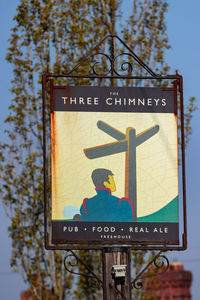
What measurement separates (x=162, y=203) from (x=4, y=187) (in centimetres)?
910

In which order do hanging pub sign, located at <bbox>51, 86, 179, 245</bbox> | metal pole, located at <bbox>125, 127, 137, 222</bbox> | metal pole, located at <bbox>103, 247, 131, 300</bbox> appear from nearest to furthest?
metal pole, located at <bbox>103, 247, 131, 300</bbox> → hanging pub sign, located at <bbox>51, 86, 179, 245</bbox> → metal pole, located at <bbox>125, 127, 137, 222</bbox>

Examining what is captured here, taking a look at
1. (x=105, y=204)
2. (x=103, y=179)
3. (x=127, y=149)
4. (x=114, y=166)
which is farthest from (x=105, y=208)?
(x=127, y=149)

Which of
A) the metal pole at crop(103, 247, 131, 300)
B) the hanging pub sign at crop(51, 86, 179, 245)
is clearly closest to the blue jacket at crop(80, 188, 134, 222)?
the hanging pub sign at crop(51, 86, 179, 245)

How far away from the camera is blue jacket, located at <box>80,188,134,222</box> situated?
8.52 meters

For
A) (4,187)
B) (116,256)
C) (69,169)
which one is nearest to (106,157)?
(69,169)

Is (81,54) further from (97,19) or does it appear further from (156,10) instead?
(156,10)

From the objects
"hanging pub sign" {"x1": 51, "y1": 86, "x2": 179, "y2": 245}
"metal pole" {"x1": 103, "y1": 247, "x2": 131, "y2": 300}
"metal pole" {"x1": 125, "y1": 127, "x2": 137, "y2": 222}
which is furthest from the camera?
"metal pole" {"x1": 125, "y1": 127, "x2": 137, "y2": 222}

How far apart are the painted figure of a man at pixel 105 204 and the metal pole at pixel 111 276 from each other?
0.36m

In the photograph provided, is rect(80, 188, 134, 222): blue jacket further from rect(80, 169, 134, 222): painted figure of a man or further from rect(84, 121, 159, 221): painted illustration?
rect(84, 121, 159, 221): painted illustration

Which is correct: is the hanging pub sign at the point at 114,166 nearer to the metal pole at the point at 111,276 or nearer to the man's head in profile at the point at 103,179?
the man's head in profile at the point at 103,179

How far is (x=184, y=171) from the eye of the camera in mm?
8539

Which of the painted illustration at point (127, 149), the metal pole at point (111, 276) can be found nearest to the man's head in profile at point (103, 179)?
the painted illustration at point (127, 149)

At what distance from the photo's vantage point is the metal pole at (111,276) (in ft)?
27.5

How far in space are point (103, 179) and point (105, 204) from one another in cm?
28
